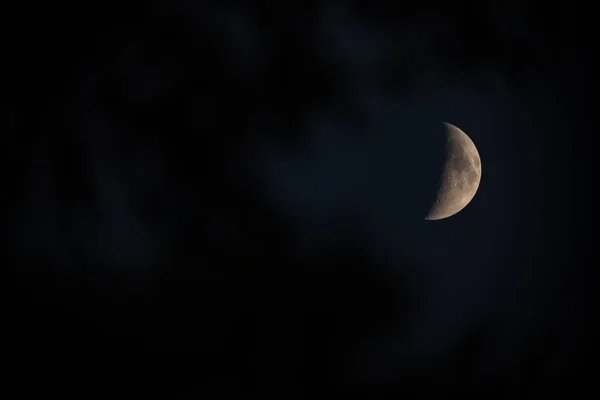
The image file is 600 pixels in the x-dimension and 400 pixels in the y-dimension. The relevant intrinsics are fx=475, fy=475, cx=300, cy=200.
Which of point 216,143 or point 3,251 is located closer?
point 3,251

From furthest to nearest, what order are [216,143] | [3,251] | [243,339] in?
[243,339] → [216,143] → [3,251]

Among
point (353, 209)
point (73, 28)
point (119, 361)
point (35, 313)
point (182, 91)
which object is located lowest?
point (119, 361)

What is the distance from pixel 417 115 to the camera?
21.4ft

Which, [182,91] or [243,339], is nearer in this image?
[182,91]

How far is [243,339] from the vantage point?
21.9 ft

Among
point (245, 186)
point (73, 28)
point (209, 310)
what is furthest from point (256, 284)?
point (73, 28)

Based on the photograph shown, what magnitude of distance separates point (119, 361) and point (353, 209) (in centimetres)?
365

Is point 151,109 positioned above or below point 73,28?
below

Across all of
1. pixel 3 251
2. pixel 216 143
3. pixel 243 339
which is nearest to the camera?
pixel 3 251

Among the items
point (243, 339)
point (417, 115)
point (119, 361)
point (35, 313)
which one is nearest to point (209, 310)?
point (243, 339)

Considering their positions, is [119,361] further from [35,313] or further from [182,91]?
Answer: [182,91]

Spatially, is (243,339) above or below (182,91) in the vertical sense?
below

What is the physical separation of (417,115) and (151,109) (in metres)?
3.52

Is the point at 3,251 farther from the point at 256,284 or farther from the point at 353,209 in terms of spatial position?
the point at 353,209
